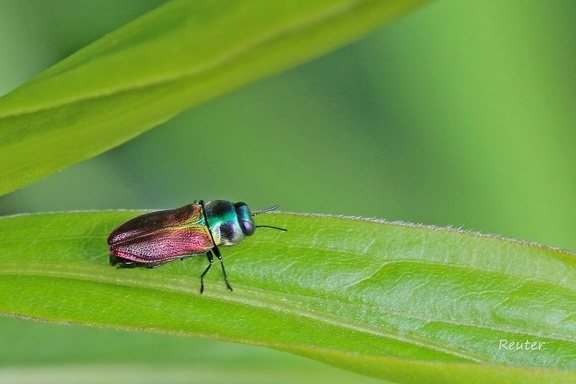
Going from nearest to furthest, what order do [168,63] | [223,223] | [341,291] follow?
[168,63] → [341,291] → [223,223]

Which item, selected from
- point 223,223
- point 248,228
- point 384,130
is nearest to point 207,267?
point 248,228

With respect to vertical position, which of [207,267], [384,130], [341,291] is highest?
[384,130]

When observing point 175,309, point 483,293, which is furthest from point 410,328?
point 175,309

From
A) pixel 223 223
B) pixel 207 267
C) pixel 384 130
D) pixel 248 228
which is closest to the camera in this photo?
pixel 207 267

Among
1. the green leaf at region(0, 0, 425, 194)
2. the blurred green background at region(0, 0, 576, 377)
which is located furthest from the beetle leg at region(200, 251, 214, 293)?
the blurred green background at region(0, 0, 576, 377)

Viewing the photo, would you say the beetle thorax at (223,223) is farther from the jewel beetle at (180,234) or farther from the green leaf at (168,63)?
the green leaf at (168,63)

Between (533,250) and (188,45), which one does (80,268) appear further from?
(533,250)

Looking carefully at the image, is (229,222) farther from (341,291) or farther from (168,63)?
(168,63)
